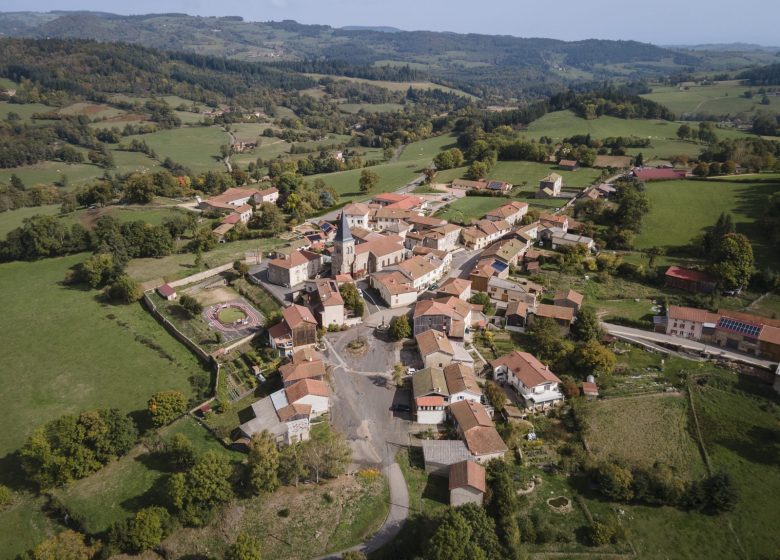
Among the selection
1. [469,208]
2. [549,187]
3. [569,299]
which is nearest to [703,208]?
[549,187]

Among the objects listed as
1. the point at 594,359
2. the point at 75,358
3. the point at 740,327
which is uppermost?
the point at 740,327

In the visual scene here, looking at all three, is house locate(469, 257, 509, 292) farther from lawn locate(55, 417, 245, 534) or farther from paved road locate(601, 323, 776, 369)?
lawn locate(55, 417, 245, 534)

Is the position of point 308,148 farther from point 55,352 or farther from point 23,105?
point 55,352

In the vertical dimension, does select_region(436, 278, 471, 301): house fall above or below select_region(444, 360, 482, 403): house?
above

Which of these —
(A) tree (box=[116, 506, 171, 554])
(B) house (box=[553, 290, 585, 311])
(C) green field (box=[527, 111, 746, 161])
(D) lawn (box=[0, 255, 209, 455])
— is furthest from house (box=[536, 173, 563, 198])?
(A) tree (box=[116, 506, 171, 554])

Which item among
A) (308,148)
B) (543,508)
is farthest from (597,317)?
(308,148)

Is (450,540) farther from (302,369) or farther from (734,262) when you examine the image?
(734,262)
